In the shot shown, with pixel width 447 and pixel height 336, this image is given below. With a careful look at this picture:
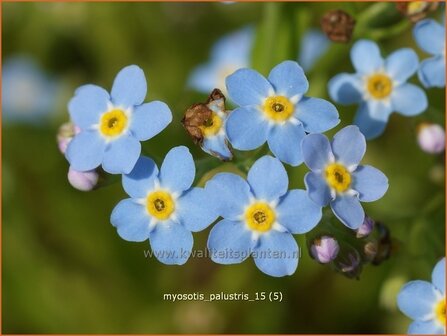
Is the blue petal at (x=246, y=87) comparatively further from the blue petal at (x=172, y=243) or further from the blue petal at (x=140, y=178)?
the blue petal at (x=172, y=243)

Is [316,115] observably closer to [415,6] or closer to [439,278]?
[439,278]

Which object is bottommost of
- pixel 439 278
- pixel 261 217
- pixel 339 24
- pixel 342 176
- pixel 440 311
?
pixel 440 311

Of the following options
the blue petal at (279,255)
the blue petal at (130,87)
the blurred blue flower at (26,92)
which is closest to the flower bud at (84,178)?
the blue petal at (130,87)

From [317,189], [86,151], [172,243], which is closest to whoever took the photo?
[317,189]

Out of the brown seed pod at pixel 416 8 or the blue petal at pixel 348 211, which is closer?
the blue petal at pixel 348 211

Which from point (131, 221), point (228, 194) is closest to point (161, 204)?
point (131, 221)
